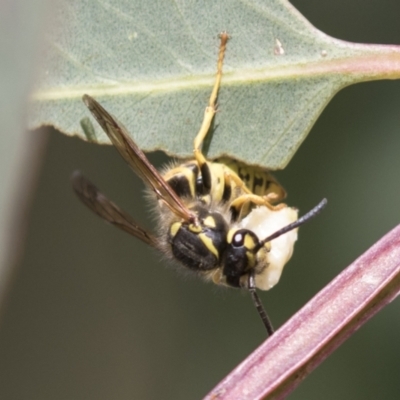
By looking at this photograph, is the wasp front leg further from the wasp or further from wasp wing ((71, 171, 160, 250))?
wasp wing ((71, 171, 160, 250))

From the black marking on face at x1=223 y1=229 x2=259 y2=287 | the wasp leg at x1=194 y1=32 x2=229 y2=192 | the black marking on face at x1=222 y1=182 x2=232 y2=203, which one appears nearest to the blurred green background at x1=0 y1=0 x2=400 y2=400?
the black marking on face at x1=222 y1=182 x2=232 y2=203

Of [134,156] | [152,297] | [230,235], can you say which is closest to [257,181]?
[230,235]

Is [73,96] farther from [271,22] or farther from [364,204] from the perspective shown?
[364,204]

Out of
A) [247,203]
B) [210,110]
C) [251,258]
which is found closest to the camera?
[210,110]

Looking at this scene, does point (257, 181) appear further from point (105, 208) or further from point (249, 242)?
point (105, 208)

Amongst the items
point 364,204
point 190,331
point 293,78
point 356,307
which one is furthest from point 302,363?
point 190,331

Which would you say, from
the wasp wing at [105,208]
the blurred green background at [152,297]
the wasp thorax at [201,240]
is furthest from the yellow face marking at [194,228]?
the blurred green background at [152,297]

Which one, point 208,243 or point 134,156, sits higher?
point 134,156

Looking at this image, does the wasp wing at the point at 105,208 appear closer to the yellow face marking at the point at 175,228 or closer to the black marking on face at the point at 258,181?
the yellow face marking at the point at 175,228
